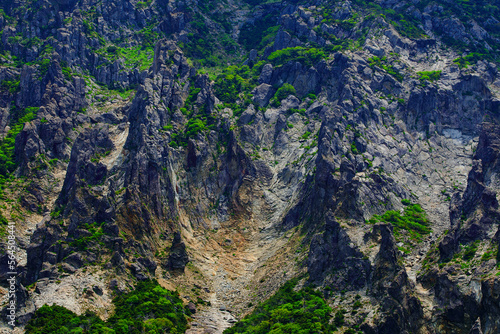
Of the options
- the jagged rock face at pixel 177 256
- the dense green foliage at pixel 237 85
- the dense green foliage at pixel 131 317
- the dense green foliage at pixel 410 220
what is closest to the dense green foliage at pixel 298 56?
the dense green foliage at pixel 237 85

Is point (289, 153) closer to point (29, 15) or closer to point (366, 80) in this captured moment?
point (366, 80)

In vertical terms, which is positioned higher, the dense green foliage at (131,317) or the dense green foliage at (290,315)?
the dense green foliage at (290,315)

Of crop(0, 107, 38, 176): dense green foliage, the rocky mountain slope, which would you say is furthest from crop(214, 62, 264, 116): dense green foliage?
crop(0, 107, 38, 176): dense green foliage

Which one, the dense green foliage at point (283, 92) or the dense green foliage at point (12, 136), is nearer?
the dense green foliage at point (12, 136)

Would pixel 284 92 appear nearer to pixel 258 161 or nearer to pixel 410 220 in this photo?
pixel 258 161

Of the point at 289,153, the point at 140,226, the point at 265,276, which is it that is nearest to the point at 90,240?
the point at 140,226

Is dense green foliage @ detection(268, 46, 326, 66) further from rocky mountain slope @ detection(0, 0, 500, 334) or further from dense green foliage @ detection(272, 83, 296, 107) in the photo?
dense green foliage @ detection(272, 83, 296, 107)

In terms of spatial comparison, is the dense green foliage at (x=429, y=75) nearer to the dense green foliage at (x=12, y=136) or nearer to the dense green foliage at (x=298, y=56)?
the dense green foliage at (x=298, y=56)
